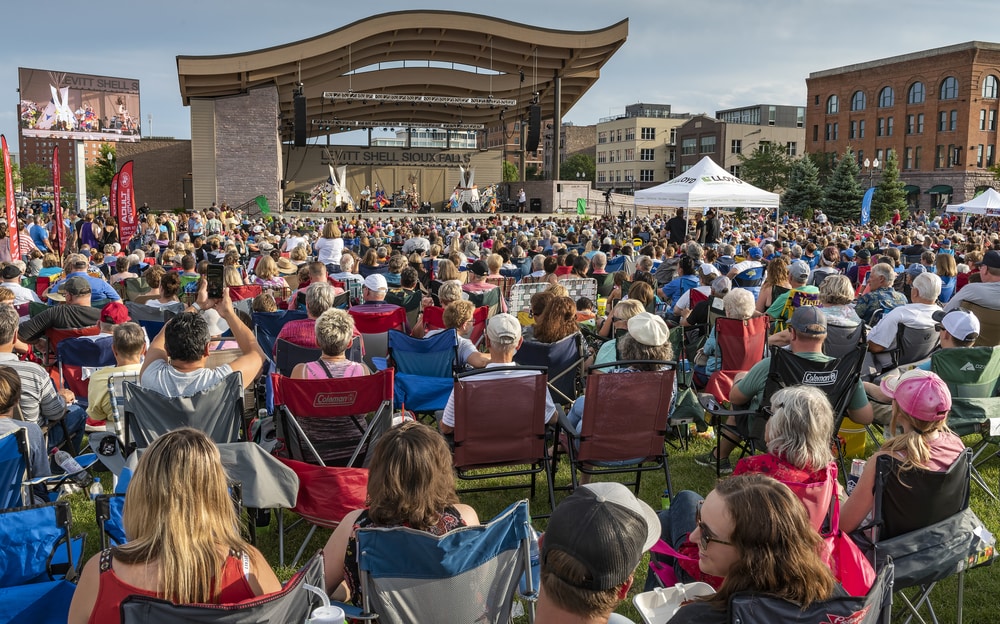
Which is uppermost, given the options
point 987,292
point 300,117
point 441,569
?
point 300,117

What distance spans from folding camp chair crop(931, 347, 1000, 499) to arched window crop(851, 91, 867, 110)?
216 feet

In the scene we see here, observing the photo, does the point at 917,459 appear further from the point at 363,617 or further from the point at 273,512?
the point at 273,512

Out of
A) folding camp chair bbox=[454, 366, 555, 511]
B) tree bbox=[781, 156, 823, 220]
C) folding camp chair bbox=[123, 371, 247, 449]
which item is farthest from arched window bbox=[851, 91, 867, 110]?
folding camp chair bbox=[123, 371, 247, 449]

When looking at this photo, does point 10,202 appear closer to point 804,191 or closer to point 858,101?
point 804,191

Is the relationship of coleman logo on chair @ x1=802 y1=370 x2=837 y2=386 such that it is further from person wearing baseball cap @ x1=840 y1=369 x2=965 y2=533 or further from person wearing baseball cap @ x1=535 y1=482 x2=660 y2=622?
person wearing baseball cap @ x1=535 y1=482 x2=660 y2=622

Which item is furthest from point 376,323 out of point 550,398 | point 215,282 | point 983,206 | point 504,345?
point 983,206

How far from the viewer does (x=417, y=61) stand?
116 feet

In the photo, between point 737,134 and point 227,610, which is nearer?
point 227,610

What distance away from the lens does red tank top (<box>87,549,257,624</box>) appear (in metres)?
2.14

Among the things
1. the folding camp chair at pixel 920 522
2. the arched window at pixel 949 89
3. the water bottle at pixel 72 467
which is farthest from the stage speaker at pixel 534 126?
the arched window at pixel 949 89

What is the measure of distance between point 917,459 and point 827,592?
1.25 metres

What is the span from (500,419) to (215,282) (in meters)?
2.81

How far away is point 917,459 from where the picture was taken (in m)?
3.01

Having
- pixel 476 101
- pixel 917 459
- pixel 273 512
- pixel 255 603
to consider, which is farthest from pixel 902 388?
pixel 476 101
